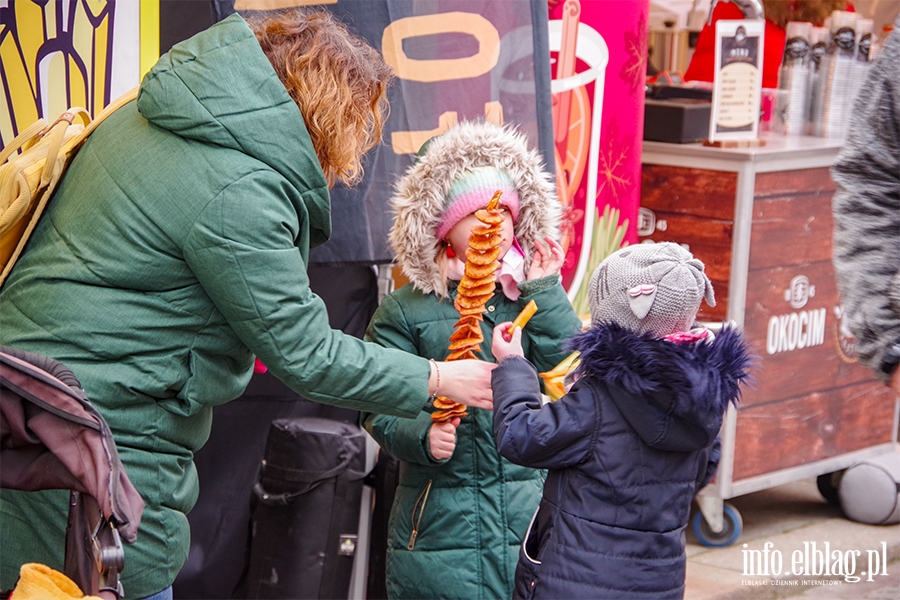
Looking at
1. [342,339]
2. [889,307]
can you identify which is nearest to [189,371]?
[342,339]

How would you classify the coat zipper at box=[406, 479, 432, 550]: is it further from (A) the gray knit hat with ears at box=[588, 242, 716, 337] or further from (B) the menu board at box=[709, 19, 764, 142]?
(B) the menu board at box=[709, 19, 764, 142]

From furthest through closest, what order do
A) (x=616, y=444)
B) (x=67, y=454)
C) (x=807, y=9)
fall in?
1. (x=807, y=9)
2. (x=616, y=444)
3. (x=67, y=454)

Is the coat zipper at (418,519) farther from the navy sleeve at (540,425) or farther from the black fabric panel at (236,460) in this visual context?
the black fabric panel at (236,460)

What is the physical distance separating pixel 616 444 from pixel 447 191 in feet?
2.58

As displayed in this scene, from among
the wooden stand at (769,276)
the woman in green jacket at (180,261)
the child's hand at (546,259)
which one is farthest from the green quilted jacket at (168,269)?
the wooden stand at (769,276)

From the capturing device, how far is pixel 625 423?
2.30 m

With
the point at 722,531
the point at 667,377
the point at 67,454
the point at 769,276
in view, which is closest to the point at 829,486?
the point at 722,531

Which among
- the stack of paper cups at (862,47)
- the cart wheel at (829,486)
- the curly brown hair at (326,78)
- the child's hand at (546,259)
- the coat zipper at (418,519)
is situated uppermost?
the curly brown hair at (326,78)

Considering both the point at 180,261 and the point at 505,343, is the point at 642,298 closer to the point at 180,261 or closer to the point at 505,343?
the point at 505,343

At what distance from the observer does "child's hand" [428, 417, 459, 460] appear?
8.57 ft

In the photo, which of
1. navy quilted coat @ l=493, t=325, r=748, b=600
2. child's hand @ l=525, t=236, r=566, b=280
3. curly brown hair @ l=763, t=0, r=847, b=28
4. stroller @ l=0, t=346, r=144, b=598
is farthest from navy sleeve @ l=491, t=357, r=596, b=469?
curly brown hair @ l=763, t=0, r=847, b=28

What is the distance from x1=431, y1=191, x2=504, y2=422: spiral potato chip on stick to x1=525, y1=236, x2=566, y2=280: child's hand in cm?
15

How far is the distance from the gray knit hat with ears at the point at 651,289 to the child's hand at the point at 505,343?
0.19 meters

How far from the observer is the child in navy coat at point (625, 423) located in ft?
7.35
